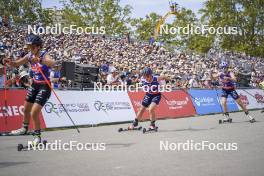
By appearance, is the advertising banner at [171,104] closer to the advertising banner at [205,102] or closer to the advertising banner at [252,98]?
the advertising banner at [205,102]

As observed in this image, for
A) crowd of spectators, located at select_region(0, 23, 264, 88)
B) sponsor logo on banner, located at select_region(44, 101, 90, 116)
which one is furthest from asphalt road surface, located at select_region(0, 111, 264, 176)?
crowd of spectators, located at select_region(0, 23, 264, 88)

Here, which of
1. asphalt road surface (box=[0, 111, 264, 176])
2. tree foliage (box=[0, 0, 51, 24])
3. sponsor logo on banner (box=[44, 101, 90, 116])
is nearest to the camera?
asphalt road surface (box=[0, 111, 264, 176])

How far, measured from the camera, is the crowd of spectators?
77.0 feet

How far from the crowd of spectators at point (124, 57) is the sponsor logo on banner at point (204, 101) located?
52.4 inches

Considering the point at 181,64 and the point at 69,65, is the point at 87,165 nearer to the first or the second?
the point at 69,65

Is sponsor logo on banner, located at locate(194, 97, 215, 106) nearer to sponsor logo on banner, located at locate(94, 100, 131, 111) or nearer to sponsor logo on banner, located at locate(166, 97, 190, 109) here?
sponsor logo on banner, located at locate(166, 97, 190, 109)

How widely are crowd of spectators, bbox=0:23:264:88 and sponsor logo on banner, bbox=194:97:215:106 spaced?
1331 millimetres

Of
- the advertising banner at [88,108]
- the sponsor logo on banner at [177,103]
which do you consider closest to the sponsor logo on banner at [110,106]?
the advertising banner at [88,108]

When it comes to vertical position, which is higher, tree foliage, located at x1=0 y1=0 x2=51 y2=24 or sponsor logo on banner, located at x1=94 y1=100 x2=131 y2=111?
tree foliage, located at x1=0 y1=0 x2=51 y2=24

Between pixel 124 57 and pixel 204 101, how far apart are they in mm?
9542

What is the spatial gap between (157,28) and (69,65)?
1977 inches

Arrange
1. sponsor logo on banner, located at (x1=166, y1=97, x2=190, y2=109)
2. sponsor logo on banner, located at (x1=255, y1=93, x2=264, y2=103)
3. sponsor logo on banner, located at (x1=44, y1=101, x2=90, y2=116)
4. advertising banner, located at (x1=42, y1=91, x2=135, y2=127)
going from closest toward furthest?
sponsor logo on banner, located at (x1=44, y1=101, x2=90, y2=116), advertising banner, located at (x1=42, y1=91, x2=135, y2=127), sponsor logo on banner, located at (x1=166, y1=97, x2=190, y2=109), sponsor logo on banner, located at (x1=255, y1=93, x2=264, y2=103)

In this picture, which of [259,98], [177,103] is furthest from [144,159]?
[259,98]

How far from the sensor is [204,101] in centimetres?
2417
